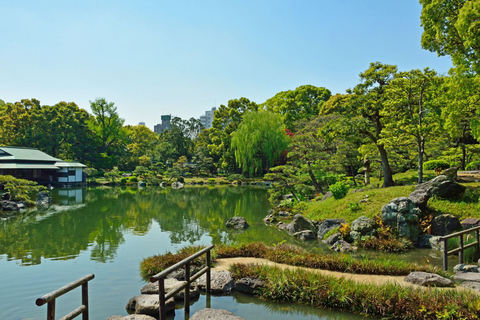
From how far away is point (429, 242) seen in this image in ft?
33.9

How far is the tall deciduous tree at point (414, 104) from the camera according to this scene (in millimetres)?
13352

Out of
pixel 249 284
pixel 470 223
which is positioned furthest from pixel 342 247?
pixel 249 284

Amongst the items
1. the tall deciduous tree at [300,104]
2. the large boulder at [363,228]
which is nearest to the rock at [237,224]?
the large boulder at [363,228]

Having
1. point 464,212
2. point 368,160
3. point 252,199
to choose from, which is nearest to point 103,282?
point 464,212

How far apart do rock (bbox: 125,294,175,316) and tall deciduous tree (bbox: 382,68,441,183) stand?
1098cm

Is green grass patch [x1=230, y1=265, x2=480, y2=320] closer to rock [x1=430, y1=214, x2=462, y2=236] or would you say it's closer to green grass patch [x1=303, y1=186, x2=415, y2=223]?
rock [x1=430, y1=214, x2=462, y2=236]

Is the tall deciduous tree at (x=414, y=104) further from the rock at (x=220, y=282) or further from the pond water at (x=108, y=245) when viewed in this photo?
the rock at (x=220, y=282)

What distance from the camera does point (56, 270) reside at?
868cm

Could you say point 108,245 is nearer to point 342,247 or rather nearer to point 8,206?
point 342,247

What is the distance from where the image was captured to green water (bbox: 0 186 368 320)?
6.30m

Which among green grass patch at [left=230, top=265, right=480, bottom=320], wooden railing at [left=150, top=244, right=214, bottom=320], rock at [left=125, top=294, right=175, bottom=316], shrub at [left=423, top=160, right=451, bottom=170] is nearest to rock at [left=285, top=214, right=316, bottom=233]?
green grass patch at [left=230, top=265, right=480, bottom=320]

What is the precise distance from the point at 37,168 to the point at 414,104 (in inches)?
1206

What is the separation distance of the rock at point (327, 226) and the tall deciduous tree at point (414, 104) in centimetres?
394

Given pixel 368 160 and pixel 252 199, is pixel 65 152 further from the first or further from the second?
pixel 368 160
